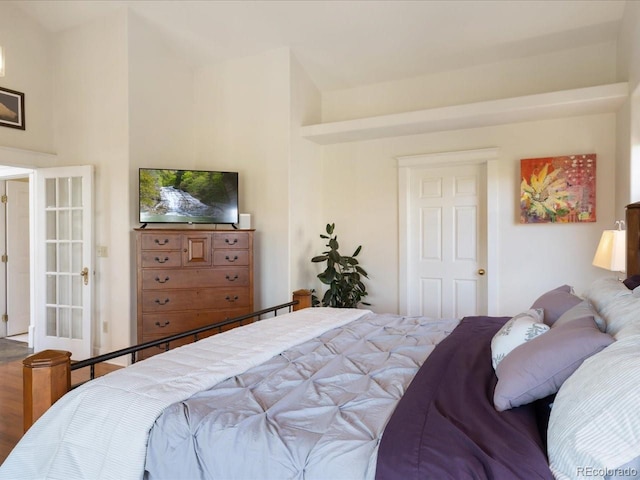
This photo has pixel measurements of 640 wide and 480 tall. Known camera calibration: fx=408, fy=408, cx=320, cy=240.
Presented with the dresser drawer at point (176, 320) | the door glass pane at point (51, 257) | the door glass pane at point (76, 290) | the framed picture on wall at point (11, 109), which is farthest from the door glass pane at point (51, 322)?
the framed picture on wall at point (11, 109)

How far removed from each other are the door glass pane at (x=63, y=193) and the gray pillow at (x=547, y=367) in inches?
175

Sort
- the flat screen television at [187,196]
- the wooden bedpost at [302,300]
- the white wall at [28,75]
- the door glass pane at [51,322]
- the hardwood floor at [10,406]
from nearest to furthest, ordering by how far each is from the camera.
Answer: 1. the hardwood floor at [10,406]
2. the wooden bedpost at [302,300]
3. the flat screen television at [187,196]
4. the white wall at [28,75]
5. the door glass pane at [51,322]

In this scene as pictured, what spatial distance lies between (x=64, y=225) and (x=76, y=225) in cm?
18

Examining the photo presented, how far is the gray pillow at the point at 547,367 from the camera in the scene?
117cm

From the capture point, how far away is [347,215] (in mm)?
4754

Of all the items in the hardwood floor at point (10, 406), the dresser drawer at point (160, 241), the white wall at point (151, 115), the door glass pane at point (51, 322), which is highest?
the white wall at point (151, 115)

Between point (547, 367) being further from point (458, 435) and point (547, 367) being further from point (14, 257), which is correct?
point (14, 257)

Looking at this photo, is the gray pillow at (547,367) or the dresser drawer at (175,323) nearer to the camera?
the gray pillow at (547,367)

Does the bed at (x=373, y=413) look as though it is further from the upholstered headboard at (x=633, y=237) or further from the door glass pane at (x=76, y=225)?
the door glass pane at (x=76, y=225)

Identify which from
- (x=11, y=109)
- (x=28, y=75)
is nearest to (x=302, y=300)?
(x=11, y=109)

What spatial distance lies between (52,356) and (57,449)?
31 cm

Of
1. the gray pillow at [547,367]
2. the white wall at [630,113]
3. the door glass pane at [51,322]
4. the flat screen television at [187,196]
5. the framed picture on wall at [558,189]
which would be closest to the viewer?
the gray pillow at [547,367]

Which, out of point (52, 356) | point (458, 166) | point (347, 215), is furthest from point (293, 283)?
point (52, 356)

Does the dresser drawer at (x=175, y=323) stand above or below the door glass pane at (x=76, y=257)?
below
